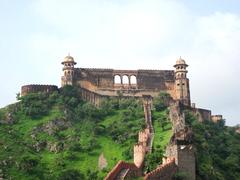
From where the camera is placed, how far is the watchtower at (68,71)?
122 meters

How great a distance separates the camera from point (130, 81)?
125750 millimetres

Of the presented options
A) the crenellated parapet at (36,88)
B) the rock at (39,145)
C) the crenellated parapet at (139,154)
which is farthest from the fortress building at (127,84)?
the crenellated parapet at (139,154)

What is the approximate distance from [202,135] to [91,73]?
24717mm

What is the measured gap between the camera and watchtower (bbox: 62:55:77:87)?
401 ft

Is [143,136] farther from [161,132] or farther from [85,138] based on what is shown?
[85,138]

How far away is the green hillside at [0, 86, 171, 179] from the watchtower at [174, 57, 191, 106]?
Answer: 829 centimetres

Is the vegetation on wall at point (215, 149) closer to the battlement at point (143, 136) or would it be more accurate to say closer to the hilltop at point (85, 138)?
the hilltop at point (85, 138)

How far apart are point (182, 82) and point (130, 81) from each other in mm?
8767

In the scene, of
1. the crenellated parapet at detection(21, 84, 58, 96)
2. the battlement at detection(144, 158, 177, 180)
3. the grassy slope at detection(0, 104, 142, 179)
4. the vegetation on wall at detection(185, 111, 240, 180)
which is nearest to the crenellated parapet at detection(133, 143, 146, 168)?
the battlement at detection(144, 158, 177, 180)

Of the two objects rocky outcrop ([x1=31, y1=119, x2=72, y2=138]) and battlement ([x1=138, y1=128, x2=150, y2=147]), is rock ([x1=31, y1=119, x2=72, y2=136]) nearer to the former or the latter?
rocky outcrop ([x1=31, y1=119, x2=72, y2=138])

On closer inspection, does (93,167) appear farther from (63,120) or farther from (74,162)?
(63,120)

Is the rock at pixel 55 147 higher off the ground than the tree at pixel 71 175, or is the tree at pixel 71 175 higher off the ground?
the rock at pixel 55 147

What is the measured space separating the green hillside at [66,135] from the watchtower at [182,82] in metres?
8.29

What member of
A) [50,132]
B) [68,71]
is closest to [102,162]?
[50,132]
